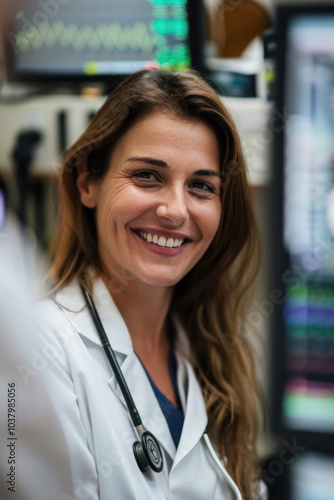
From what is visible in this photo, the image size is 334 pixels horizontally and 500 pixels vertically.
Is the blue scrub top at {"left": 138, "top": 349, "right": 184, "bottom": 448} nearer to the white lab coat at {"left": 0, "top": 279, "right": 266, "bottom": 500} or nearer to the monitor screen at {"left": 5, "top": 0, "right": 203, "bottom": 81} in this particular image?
the white lab coat at {"left": 0, "top": 279, "right": 266, "bottom": 500}

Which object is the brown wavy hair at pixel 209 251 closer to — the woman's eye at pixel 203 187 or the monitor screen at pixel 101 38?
the woman's eye at pixel 203 187

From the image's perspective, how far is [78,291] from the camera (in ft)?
2.93

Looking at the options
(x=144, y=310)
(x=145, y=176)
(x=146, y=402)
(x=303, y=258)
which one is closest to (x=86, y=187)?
(x=145, y=176)

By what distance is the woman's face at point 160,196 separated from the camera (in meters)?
0.83

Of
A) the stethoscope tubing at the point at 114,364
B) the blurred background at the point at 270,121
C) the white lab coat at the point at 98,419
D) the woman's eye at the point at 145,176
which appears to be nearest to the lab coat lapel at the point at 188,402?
the white lab coat at the point at 98,419

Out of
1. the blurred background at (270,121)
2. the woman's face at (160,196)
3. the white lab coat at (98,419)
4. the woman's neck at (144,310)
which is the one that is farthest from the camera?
the blurred background at (270,121)

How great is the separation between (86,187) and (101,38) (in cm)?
44

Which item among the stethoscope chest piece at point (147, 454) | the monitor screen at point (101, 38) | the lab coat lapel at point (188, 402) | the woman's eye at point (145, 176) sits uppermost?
the monitor screen at point (101, 38)

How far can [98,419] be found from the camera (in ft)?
2.54

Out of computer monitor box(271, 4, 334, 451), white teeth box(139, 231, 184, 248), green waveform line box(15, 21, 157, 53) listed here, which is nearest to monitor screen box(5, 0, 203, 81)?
green waveform line box(15, 21, 157, 53)

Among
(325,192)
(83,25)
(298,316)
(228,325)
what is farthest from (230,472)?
(83,25)

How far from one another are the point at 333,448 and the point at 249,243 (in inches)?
20.2

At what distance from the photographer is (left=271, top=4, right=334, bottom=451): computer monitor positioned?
3.71 ft

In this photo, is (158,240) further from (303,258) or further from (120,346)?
(303,258)
